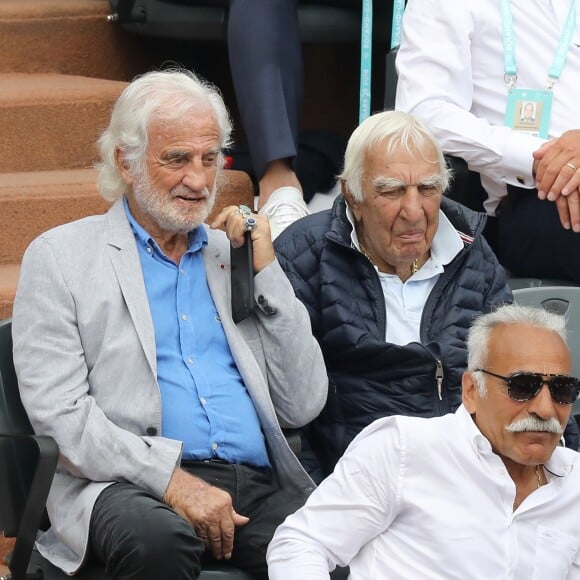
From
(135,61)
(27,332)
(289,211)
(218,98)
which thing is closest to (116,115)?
(218,98)

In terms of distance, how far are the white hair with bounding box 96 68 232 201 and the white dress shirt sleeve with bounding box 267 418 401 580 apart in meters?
1.05

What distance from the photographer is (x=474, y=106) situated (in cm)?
450

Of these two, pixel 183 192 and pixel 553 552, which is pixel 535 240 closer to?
pixel 183 192

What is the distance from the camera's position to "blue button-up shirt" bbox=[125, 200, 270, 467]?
322 cm

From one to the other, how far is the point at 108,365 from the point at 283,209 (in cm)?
135

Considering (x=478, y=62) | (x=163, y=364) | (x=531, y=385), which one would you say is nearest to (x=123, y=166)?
(x=163, y=364)

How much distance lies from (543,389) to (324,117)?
3.35 m

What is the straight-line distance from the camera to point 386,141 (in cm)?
358

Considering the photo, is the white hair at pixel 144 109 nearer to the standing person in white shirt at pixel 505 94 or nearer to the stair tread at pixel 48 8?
the standing person in white shirt at pixel 505 94

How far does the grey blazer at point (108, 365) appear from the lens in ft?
10.0

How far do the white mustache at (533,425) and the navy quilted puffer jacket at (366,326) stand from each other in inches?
30.4

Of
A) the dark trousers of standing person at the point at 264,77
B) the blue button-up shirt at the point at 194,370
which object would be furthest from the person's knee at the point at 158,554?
the dark trousers of standing person at the point at 264,77

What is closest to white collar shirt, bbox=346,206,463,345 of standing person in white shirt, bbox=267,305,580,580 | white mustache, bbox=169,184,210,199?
white mustache, bbox=169,184,210,199

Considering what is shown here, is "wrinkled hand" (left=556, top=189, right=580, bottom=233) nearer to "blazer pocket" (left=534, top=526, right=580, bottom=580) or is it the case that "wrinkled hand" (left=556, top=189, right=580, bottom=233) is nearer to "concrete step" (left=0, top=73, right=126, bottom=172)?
"blazer pocket" (left=534, top=526, right=580, bottom=580)
